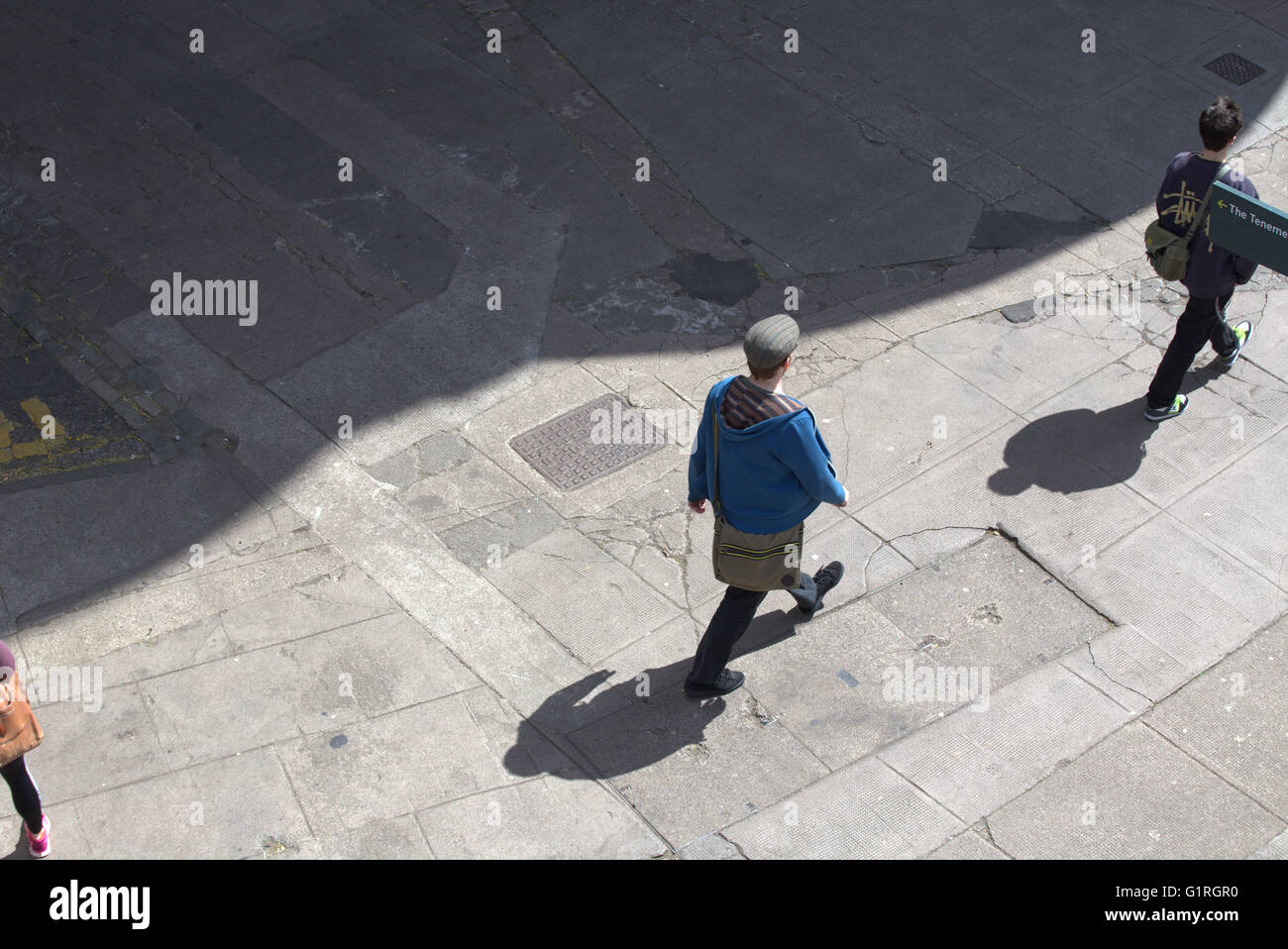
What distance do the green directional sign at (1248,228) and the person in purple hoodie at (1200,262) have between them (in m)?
0.10

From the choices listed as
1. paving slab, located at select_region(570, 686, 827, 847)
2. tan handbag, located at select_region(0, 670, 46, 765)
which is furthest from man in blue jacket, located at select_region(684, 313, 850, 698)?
tan handbag, located at select_region(0, 670, 46, 765)

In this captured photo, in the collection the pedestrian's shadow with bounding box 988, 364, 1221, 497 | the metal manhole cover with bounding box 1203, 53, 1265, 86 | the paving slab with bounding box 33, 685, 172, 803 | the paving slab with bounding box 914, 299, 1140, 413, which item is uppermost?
the metal manhole cover with bounding box 1203, 53, 1265, 86

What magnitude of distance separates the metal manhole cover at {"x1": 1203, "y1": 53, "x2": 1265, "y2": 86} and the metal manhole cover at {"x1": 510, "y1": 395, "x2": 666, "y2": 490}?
6.43 meters

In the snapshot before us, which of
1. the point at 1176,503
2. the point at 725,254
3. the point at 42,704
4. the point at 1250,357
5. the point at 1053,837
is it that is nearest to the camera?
the point at 1053,837

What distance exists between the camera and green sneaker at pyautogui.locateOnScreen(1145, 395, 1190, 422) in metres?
7.31

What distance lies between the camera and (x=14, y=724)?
16.1 feet

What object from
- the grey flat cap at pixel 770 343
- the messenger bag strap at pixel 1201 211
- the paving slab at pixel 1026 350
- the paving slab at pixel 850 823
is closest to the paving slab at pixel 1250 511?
the paving slab at pixel 1026 350

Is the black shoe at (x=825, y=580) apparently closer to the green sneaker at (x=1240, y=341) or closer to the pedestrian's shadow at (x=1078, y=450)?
the pedestrian's shadow at (x=1078, y=450)

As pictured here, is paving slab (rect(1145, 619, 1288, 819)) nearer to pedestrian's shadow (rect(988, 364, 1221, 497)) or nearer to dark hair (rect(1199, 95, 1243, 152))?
pedestrian's shadow (rect(988, 364, 1221, 497))

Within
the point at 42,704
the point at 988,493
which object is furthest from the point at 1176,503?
the point at 42,704

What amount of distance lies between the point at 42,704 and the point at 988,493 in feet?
16.6

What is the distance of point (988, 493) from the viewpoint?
6.99 meters

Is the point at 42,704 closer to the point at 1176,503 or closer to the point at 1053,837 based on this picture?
the point at 1053,837

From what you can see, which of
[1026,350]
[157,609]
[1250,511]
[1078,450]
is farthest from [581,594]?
[1250,511]
